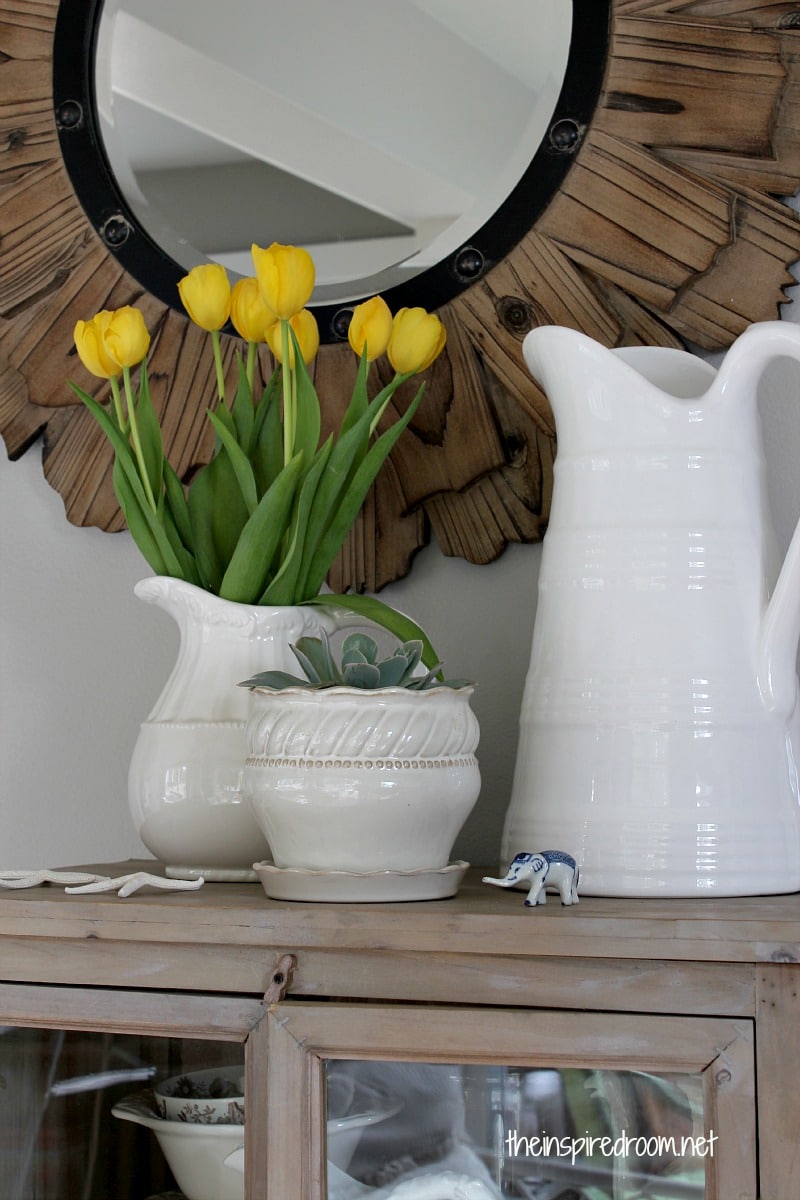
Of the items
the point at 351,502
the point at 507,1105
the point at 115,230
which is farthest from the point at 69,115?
the point at 507,1105

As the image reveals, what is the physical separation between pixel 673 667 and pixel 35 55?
2.42 ft

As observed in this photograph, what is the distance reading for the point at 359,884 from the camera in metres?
0.61

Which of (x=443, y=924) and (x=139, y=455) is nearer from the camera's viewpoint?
(x=443, y=924)

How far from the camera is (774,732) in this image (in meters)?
0.65

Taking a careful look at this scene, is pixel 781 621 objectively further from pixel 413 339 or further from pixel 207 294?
pixel 207 294

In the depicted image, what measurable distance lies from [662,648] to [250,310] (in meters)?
0.35

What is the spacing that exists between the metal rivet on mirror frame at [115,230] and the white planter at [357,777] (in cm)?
50

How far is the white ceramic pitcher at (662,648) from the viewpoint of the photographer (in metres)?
0.63

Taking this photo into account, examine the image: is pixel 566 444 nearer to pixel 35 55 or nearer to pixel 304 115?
pixel 304 115

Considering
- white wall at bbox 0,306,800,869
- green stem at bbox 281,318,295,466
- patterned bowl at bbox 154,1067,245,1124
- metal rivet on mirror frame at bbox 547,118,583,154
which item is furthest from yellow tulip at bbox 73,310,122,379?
patterned bowl at bbox 154,1067,245,1124

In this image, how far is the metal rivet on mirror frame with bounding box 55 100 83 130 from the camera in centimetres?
98

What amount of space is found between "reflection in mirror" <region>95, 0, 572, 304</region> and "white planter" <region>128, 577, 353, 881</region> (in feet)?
0.94

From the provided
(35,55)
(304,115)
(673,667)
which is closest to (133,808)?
(673,667)

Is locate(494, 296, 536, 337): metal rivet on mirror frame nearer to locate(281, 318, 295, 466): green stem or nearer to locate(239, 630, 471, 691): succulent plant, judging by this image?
locate(281, 318, 295, 466): green stem
